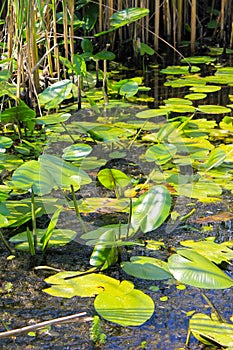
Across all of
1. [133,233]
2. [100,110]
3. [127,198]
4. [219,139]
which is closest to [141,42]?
[100,110]

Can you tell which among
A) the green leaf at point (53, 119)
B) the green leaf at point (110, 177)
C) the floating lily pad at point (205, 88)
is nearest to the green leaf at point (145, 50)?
the floating lily pad at point (205, 88)

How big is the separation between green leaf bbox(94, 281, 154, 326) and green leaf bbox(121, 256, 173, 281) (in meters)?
0.06

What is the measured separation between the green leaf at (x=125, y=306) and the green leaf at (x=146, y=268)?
62 mm

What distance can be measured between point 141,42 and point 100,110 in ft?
2.84

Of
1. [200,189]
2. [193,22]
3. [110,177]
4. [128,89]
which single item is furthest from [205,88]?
[110,177]

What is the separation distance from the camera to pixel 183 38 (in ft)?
10.9

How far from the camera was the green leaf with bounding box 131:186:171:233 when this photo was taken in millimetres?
1450

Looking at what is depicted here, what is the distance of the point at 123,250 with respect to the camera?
1507mm

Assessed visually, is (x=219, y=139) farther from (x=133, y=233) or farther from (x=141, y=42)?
(x=141, y=42)

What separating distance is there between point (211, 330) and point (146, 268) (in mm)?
242

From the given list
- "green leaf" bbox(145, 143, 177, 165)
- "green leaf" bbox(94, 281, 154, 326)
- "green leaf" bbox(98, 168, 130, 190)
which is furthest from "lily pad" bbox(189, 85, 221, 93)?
"green leaf" bbox(94, 281, 154, 326)

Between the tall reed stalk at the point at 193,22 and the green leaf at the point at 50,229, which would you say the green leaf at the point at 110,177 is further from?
the tall reed stalk at the point at 193,22

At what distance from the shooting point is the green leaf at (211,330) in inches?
45.6

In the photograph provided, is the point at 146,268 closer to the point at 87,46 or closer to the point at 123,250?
the point at 123,250
